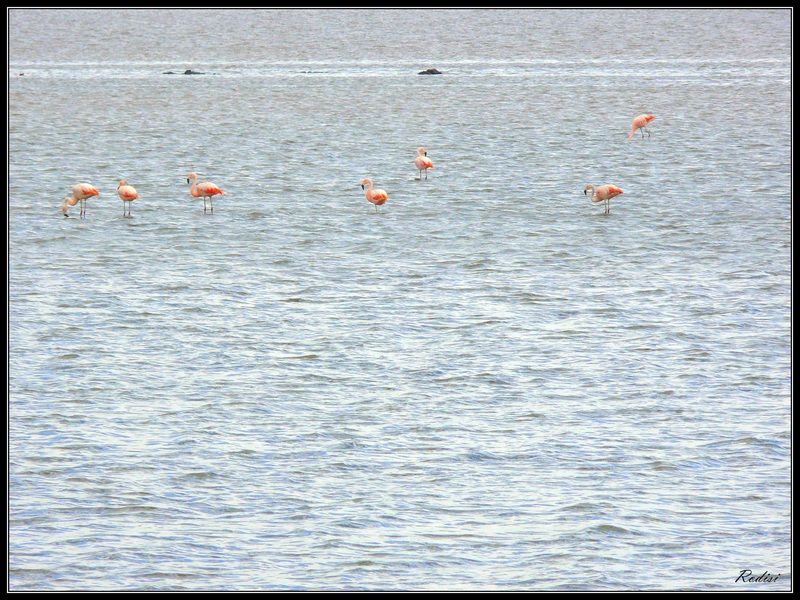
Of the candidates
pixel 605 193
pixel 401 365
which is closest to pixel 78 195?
pixel 605 193

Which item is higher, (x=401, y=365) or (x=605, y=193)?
(x=605, y=193)

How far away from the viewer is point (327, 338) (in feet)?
55.0


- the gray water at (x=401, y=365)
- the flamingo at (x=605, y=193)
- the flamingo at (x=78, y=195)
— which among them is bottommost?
the gray water at (x=401, y=365)

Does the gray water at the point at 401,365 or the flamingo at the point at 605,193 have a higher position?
the flamingo at the point at 605,193

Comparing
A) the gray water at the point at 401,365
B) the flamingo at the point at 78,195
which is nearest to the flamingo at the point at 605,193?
the gray water at the point at 401,365

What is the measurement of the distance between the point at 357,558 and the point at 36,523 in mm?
2434

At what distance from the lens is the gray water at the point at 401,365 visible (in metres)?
11.3

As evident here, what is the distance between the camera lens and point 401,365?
619 inches

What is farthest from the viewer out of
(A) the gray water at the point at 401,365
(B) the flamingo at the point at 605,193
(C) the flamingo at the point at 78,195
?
(B) the flamingo at the point at 605,193

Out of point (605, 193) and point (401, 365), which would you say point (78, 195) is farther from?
point (401, 365)

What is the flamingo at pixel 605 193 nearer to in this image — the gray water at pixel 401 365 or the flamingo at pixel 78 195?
the gray water at pixel 401 365

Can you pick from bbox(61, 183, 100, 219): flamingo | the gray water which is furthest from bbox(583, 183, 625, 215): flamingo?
bbox(61, 183, 100, 219): flamingo

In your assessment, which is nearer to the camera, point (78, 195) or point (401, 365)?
point (401, 365)

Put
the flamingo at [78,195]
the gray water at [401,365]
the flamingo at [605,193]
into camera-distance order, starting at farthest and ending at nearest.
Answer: the flamingo at [605,193] < the flamingo at [78,195] < the gray water at [401,365]
